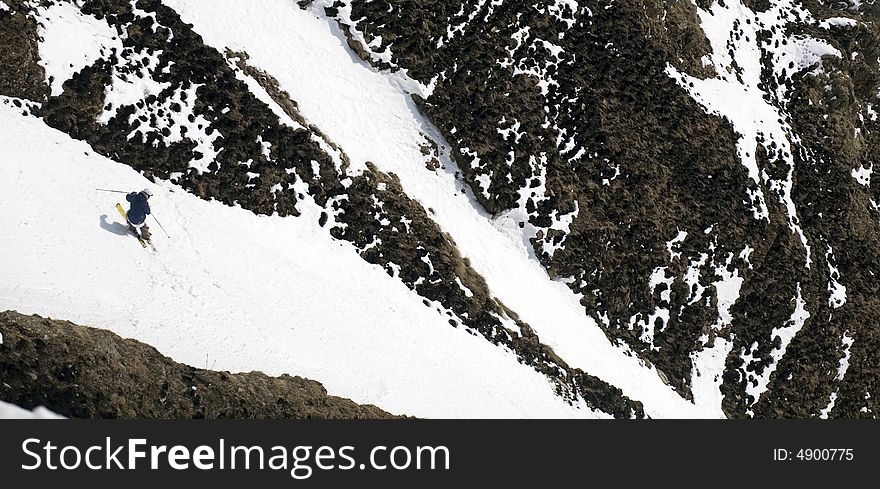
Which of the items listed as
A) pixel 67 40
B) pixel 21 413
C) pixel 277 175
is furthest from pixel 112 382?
pixel 67 40

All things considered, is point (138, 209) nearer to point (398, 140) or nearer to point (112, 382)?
point (112, 382)

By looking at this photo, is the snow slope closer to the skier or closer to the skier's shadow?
the skier's shadow

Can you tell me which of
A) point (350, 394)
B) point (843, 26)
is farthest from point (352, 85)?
point (843, 26)

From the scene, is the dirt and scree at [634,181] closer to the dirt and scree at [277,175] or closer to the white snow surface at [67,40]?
the dirt and scree at [277,175]

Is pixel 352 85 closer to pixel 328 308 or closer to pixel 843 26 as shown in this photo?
pixel 328 308

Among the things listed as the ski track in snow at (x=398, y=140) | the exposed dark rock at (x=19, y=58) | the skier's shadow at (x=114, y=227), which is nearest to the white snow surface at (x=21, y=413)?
the skier's shadow at (x=114, y=227)
